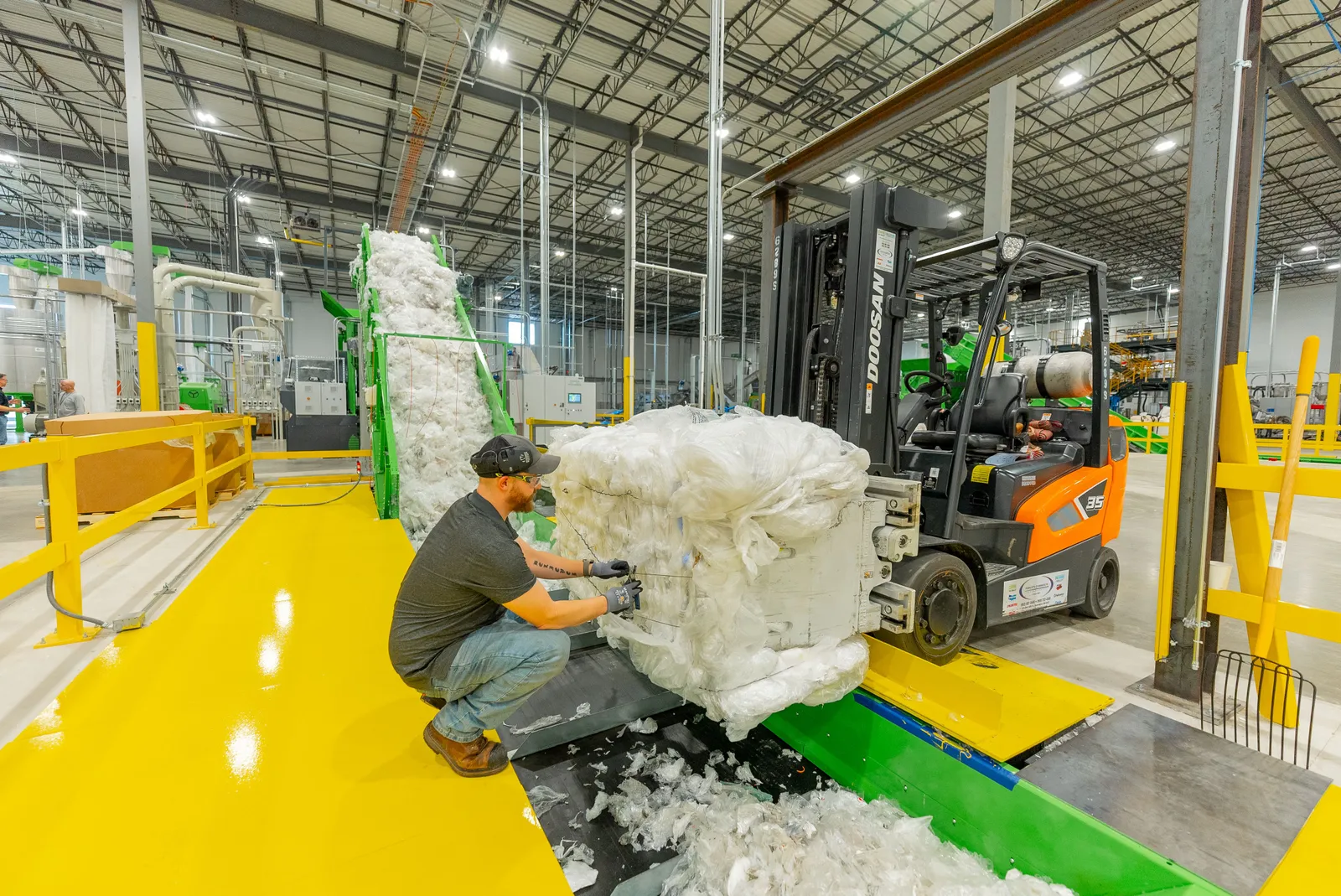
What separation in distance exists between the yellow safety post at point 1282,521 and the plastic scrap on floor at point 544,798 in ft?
11.6

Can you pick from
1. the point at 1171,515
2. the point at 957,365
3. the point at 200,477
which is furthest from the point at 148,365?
the point at 1171,515

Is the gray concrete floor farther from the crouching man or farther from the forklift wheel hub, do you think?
the crouching man

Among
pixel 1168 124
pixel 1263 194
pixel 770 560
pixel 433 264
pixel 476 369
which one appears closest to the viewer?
pixel 770 560

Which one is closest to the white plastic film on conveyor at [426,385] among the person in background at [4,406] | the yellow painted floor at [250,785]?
the yellow painted floor at [250,785]

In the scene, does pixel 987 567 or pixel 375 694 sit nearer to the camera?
pixel 375 694

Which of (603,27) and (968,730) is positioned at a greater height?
(603,27)

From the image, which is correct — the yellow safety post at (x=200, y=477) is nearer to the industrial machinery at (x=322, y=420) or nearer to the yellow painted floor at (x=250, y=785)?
the yellow painted floor at (x=250, y=785)

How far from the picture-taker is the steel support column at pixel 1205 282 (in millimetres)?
2930

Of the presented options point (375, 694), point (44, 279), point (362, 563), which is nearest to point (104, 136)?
point (44, 279)

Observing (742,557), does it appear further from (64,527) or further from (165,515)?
(165,515)

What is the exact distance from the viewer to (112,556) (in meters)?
4.83

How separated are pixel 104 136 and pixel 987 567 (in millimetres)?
21729

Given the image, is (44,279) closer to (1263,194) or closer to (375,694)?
(375,694)

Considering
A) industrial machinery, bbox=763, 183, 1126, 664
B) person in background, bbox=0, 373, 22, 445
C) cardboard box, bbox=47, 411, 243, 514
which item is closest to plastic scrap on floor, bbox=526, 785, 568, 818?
industrial machinery, bbox=763, 183, 1126, 664
